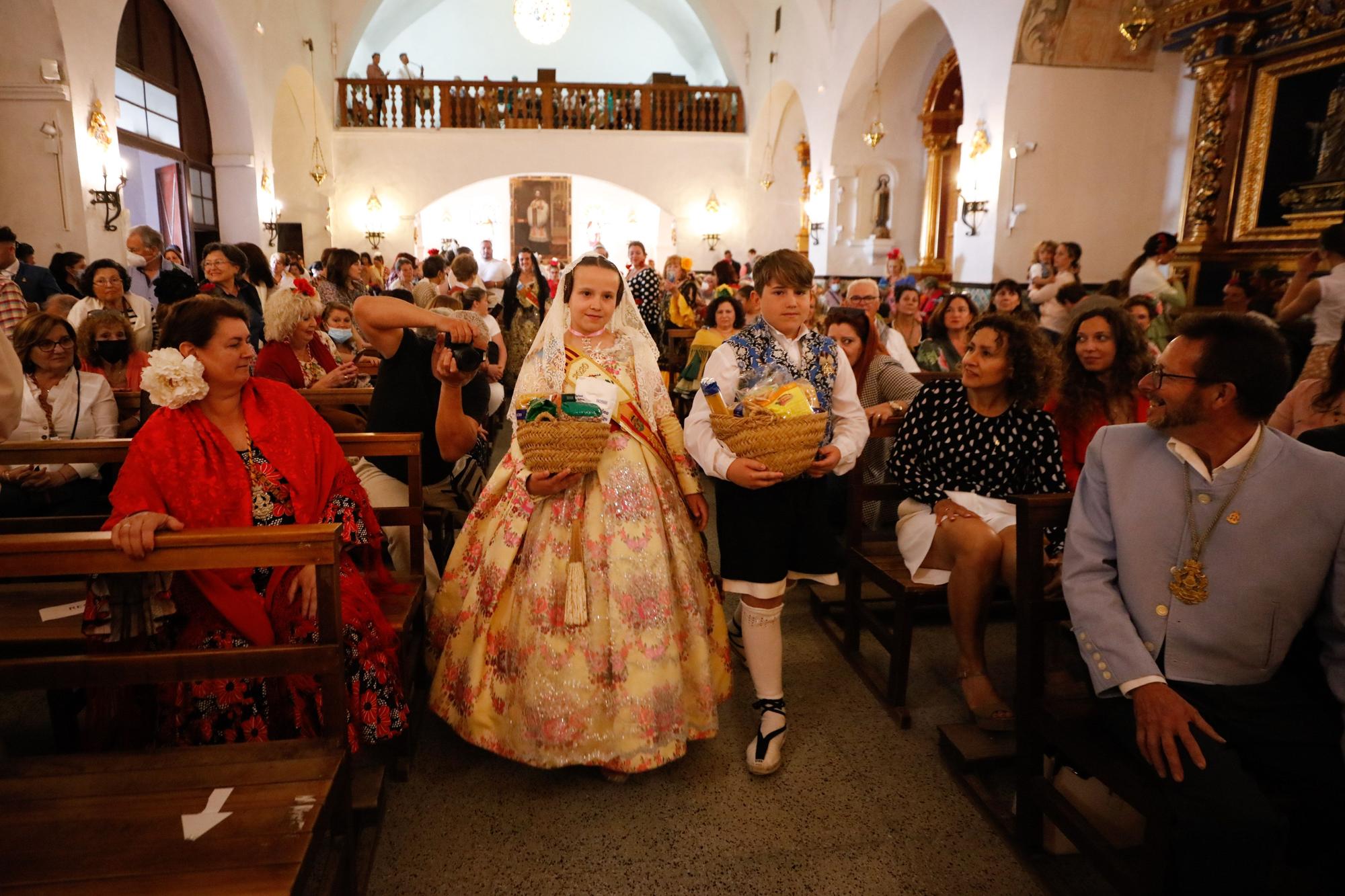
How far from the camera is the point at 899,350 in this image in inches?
174

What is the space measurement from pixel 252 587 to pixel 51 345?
6.30 ft

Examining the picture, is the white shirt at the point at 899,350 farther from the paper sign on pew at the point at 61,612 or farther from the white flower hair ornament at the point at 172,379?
the paper sign on pew at the point at 61,612

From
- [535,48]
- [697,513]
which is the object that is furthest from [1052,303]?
[535,48]

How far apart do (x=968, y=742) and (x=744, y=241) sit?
16063 millimetres

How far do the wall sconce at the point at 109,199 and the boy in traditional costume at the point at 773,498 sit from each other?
7.32 metres

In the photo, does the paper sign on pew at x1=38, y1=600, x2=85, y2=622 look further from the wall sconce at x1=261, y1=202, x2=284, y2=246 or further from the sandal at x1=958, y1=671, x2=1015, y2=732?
the wall sconce at x1=261, y1=202, x2=284, y2=246

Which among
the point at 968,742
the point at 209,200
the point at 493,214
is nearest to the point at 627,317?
the point at 968,742

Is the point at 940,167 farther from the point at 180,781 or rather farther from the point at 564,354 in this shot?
the point at 180,781

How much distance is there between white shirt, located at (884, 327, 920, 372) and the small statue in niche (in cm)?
869

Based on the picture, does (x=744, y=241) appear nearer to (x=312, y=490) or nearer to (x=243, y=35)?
(x=243, y=35)

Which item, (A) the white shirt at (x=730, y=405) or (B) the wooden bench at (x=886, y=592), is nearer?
(A) the white shirt at (x=730, y=405)

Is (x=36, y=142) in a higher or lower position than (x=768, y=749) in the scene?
higher

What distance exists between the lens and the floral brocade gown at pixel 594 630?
2240 millimetres

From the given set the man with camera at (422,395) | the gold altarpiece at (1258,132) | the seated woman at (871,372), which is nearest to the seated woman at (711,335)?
the seated woman at (871,372)
